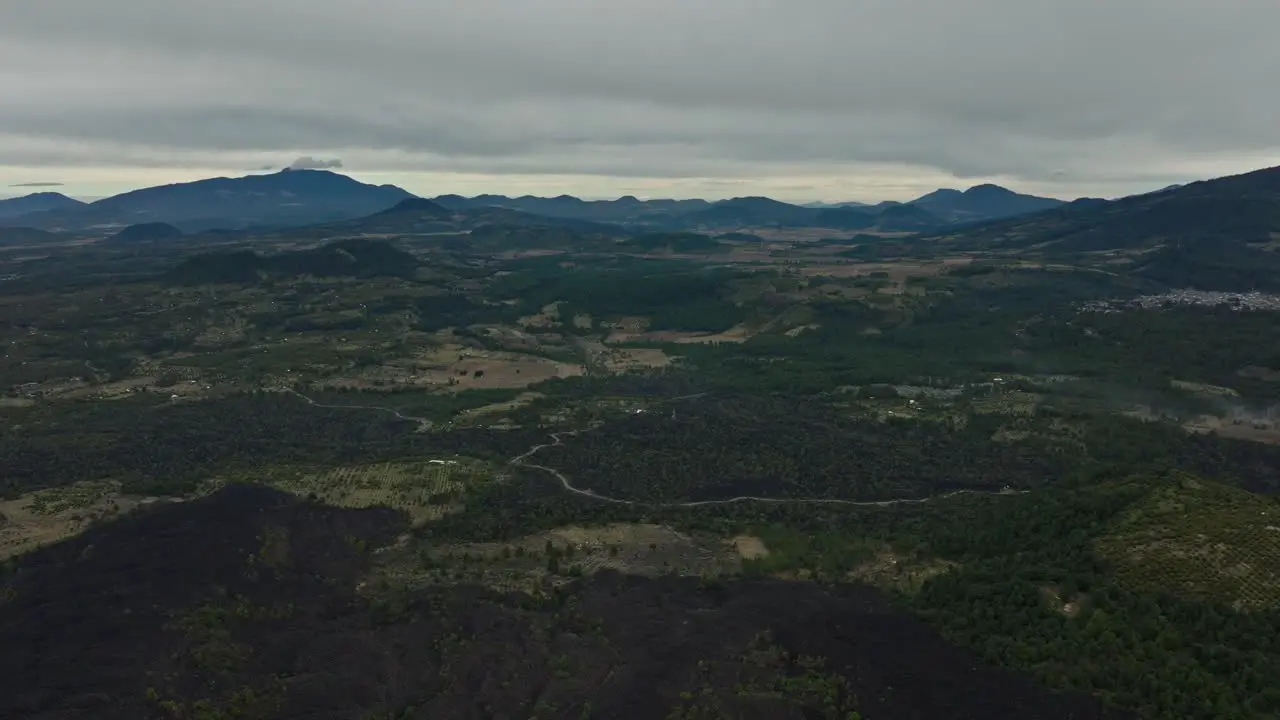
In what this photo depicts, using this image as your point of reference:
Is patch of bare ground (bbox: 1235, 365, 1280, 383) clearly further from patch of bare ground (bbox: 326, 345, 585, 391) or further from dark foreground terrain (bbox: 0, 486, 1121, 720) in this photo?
patch of bare ground (bbox: 326, 345, 585, 391)

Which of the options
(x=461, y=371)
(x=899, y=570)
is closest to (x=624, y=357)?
(x=461, y=371)

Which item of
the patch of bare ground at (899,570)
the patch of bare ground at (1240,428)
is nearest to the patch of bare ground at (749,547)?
the patch of bare ground at (899,570)

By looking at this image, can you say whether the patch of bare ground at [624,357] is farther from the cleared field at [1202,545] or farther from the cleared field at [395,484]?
the cleared field at [1202,545]

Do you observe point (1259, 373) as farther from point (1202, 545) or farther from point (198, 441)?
point (198, 441)

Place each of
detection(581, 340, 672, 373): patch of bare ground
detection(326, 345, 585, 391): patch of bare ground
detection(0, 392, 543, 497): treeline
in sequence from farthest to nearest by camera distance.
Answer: detection(581, 340, 672, 373): patch of bare ground, detection(326, 345, 585, 391): patch of bare ground, detection(0, 392, 543, 497): treeline

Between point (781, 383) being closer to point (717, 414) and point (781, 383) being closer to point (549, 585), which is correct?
point (717, 414)

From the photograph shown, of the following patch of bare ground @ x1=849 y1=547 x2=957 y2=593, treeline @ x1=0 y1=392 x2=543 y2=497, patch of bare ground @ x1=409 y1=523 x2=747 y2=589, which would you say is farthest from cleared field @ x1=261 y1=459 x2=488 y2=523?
patch of bare ground @ x1=849 y1=547 x2=957 y2=593
